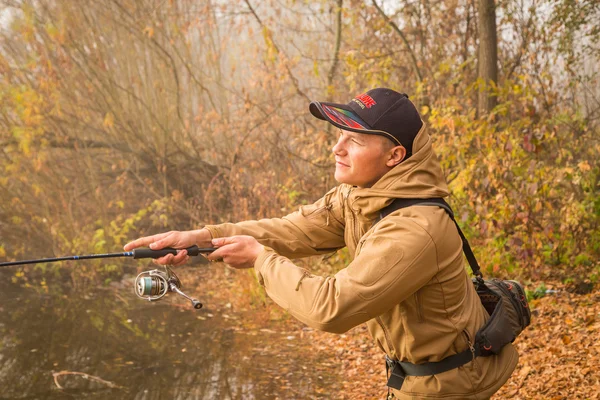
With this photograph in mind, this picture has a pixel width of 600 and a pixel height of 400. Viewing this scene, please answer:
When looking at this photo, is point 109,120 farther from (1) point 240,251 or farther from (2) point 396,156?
(2) point 396,156

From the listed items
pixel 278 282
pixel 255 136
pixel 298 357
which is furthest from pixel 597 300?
pixel 255 136

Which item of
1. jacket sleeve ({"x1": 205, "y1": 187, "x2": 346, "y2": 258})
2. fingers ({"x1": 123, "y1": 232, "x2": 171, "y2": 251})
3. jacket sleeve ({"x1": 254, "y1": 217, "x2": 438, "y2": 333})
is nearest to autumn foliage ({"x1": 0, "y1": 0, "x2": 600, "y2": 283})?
jacket sleeve ({"x1": 205, "y1": 187, "x2": 346, "y2": 258})

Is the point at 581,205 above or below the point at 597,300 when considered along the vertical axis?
above

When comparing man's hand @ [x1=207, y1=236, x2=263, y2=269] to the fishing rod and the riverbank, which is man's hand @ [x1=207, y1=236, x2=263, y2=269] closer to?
the fishing rod

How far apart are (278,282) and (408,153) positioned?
0.71 m

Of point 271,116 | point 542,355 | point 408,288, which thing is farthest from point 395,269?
point 271,116

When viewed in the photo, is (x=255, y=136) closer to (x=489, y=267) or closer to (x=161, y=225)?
(x=161, y=225)

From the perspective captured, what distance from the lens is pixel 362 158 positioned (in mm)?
2453

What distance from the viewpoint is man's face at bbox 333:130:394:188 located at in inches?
95.6

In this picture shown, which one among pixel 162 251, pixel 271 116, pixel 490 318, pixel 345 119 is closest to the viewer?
pixel 345 119

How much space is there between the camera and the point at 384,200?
2.31 metres

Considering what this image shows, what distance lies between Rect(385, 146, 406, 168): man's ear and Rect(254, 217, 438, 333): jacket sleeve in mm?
295

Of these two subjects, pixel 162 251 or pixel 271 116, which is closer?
pixel 162 251

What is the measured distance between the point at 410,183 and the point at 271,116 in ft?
23.8
